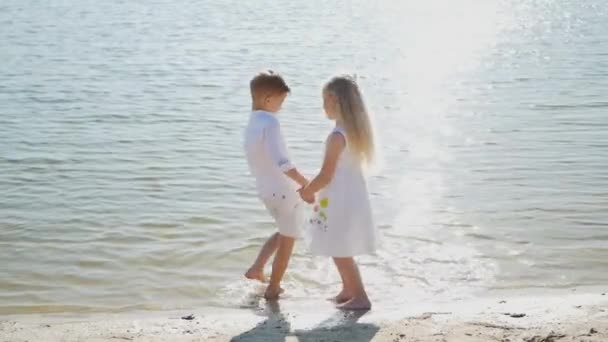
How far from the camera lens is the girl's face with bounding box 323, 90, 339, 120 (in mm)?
5426

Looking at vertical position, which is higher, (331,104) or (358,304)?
(331,104)

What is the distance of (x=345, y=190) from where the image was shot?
554cm

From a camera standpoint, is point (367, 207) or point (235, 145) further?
point (235, 145)

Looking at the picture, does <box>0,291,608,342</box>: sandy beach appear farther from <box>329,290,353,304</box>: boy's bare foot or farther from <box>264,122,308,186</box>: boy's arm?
<box>264,122,308,186</box>: boy's arm

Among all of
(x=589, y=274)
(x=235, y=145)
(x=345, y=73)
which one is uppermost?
(x=345, y=73)

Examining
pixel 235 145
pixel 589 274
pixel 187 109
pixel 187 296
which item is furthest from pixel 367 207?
pixel 187 109

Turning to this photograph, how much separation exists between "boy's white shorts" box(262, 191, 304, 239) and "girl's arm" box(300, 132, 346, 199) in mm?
295

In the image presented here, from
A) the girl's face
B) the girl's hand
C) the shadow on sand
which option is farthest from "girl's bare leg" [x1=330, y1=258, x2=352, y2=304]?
the girl's face

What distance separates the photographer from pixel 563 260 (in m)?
6.84

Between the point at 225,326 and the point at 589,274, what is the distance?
102 inches

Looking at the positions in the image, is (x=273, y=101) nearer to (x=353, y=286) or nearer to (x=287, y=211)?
(x=287, y=211)

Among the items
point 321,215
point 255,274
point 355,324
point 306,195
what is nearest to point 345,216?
point 321,215

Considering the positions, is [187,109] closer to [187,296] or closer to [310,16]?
[187,296]

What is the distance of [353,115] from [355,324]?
1.13 m
